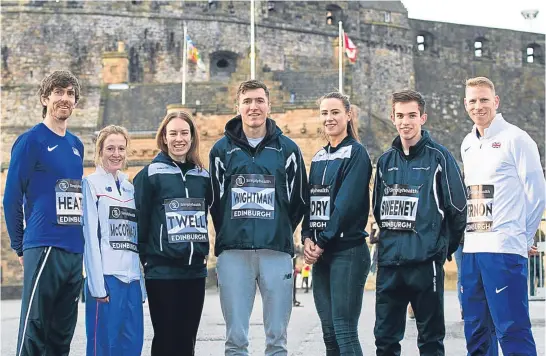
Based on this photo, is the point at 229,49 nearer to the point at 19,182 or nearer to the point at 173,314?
the point at 173,314

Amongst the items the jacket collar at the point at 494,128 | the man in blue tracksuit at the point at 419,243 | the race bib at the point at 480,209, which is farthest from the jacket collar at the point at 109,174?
the jacket collar at the point at 494,128

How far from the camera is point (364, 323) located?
1223 centimetres

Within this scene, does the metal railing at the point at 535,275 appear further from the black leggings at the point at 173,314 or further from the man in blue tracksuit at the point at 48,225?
the man in blue tracksuit at the point at 48,225

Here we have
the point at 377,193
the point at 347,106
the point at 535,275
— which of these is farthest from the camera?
the point at 535,275

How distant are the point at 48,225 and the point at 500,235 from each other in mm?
2656

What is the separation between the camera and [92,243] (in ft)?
22.0

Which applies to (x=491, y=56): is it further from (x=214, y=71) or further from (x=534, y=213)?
(x=534, y=213)

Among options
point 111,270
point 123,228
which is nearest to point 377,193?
point 123,228

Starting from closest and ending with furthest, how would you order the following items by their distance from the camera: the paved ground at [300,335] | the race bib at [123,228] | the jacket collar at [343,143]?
the race bib at [123,228], the jacket collar at [343,143], the paved ground at [300,335]

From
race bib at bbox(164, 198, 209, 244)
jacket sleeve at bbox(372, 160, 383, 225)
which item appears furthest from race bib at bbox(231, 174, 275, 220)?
jacket sleeve at bbox(372, 160, 383, 225)

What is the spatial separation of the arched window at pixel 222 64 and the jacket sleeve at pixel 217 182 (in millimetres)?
37242

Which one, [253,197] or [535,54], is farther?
[535,54]

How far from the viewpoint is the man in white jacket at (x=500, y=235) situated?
21.6 ft

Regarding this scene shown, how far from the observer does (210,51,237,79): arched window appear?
144ft
